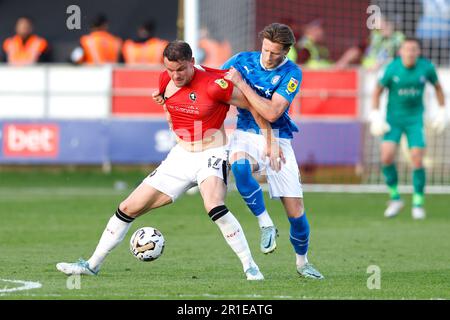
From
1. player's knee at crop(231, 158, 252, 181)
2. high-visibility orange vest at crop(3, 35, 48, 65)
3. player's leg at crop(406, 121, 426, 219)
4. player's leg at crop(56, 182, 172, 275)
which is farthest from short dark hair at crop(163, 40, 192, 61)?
high-visibility orange vest at crop(3, 35, 48, 65)

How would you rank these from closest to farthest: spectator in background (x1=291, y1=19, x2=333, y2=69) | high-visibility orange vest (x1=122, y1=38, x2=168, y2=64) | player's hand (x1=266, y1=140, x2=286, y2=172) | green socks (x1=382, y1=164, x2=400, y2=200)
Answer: player's hand (x1=266, y1=140, x2=286, y2=172) < green socks (x1=382, y1=164, x2=400, y2=200) < spectator in background (x1=291, y1=19, x2=333, y2=69) < high-visibility orange vest (x1=122, y1=38, x2=168, y2=64)

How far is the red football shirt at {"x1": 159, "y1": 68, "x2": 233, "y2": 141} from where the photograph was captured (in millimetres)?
9727

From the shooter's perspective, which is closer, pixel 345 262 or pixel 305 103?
pixel 345 262

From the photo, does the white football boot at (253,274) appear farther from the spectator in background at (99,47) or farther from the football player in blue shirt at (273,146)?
the spectator in background at (99,47)

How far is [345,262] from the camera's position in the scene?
11.6 metres

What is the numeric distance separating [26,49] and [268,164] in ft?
45.6

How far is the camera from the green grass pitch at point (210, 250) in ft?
29.9

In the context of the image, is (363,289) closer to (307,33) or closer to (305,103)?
(305,103)

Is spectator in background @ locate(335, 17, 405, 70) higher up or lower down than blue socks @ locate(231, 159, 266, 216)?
higher up

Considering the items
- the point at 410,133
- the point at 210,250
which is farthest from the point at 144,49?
the point at 210,250

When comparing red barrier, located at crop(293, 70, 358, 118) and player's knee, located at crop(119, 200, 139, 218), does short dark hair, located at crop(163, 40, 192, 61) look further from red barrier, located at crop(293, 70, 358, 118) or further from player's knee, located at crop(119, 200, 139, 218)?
red barrier, located at crop(293, 70, 358, 118)

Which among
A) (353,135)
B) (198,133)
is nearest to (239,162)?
(198,133)
